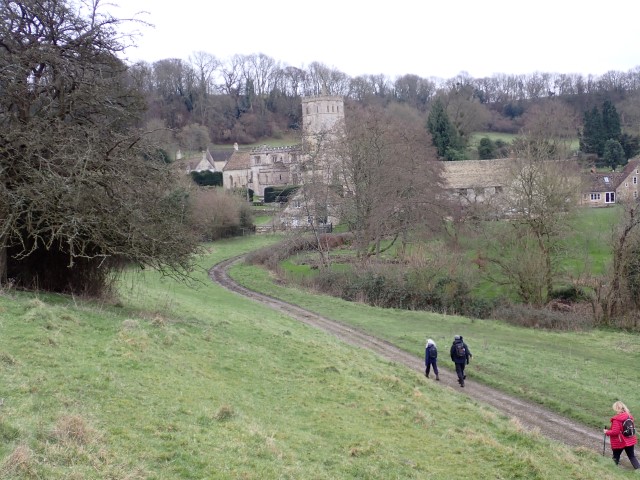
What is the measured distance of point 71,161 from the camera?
648 inches

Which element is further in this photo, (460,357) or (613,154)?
(613,154)

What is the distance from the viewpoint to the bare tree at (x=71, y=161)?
15789mm

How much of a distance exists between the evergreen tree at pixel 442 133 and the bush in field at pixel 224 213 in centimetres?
3086

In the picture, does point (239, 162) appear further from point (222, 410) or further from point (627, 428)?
point (222, 410)

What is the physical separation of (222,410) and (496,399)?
31.3ft

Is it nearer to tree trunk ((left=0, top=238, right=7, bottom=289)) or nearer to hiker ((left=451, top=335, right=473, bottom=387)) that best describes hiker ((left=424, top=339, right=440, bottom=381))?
hiker ((left=451, top=335, right=473, bottom=387))

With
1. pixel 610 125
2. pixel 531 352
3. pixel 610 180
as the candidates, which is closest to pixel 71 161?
pixel 531 352

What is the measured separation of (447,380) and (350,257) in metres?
27.7

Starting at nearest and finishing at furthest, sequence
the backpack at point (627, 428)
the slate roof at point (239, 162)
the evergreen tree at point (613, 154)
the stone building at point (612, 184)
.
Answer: the backpack at point (627, 428) → the stone building at point (612, 184) → the evergreen tree at point (613, 154) → the slate roof at point (239, 162)

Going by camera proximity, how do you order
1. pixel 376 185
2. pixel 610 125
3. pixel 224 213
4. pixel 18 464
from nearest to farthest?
1. pixel 18 464
2. pixel 376 185
3. pixel 224 213
4. pixel 610 125

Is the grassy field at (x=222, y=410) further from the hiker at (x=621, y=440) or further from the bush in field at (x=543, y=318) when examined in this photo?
the bush in field at (x=543, y=318)

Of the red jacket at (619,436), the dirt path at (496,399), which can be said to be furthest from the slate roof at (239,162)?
the red jacket at (619,436)

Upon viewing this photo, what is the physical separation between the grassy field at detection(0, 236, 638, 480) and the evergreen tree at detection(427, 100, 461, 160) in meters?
65.0

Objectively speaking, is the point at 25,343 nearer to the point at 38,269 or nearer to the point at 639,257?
the point at 38,269
